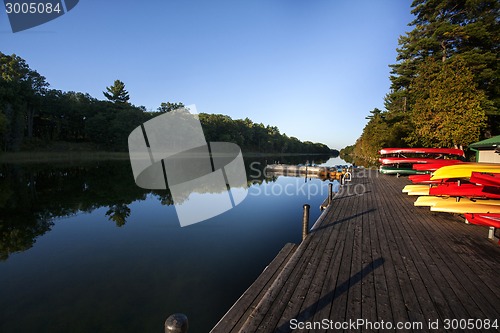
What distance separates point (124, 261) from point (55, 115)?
7481 cm

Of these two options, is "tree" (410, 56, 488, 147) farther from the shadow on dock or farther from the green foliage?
the green foliage

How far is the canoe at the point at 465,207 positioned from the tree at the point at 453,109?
1453cm

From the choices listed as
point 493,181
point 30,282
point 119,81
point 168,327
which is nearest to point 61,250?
point 30,282

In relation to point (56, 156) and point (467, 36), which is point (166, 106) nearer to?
point (56, 156)

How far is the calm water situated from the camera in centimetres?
518

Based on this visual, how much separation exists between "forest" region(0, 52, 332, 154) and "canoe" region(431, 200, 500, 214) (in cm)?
5346

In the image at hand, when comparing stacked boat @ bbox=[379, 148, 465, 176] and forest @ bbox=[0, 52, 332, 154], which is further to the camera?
forest @ bbox=[0, 52, 332, 154]

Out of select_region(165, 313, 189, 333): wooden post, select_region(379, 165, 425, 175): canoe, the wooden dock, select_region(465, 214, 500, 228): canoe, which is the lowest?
select_region(379, 165, 425, 175): canoe

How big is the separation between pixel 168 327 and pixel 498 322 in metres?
4.23

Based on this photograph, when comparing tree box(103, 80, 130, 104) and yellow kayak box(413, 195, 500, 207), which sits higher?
tree box(103, 80, 130, 104)

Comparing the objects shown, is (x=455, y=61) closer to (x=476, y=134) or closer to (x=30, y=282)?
(x=476, y=134)

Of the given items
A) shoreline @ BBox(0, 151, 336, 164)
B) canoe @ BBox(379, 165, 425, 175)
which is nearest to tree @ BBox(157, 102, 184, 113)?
shoreline @ BBox(0, 151, 336, 164)

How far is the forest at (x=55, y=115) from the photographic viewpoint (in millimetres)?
48094

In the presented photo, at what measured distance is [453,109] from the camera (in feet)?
60.5
